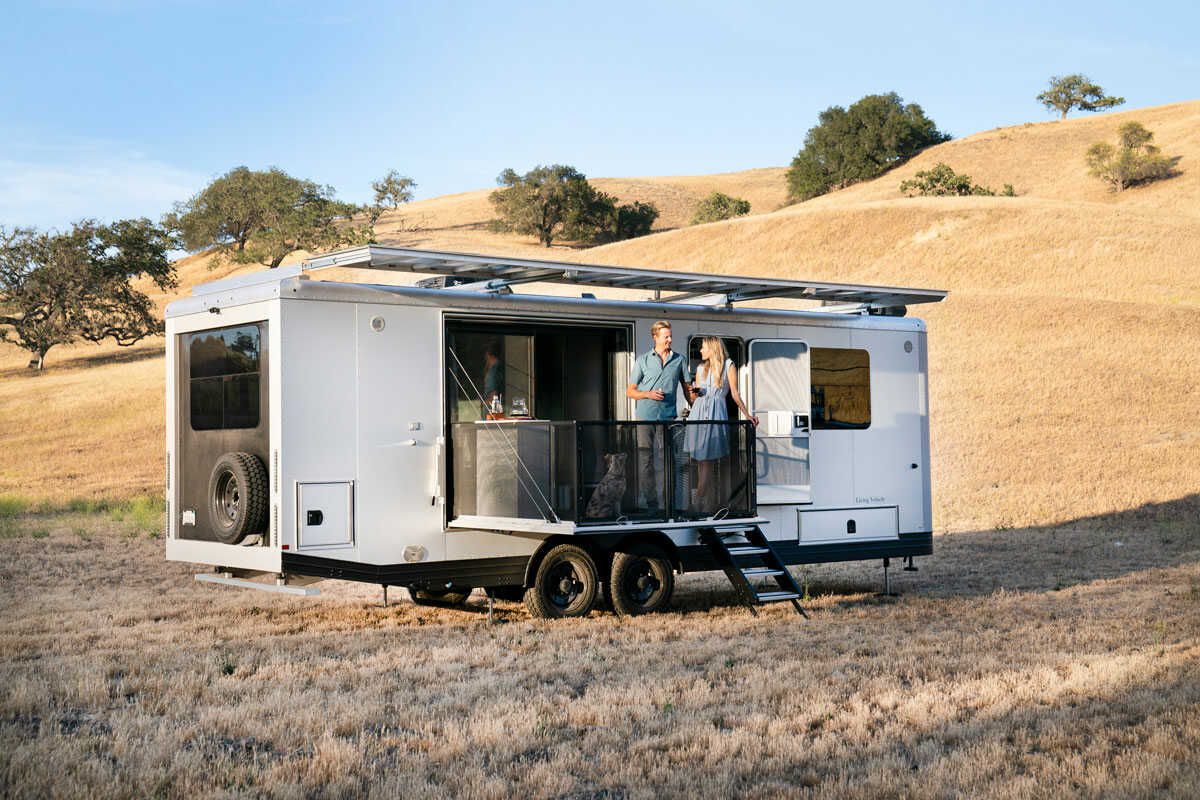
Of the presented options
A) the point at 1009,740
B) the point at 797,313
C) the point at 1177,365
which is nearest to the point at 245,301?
the point at 797,313

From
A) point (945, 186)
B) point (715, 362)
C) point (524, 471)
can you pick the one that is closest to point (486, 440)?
point (524, 471)

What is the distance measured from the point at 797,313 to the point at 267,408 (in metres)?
5.25

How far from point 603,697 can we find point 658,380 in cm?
405

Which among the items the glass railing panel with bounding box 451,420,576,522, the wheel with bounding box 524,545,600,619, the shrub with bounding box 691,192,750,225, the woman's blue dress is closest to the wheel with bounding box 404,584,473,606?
the wheel with bounding box 524,545,600,619

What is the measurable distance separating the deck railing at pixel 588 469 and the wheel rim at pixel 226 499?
177 cm

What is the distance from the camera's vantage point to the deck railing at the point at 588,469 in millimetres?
10555

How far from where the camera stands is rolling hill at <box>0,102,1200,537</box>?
76.9ft

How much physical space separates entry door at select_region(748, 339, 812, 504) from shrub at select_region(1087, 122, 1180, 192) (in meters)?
56.0

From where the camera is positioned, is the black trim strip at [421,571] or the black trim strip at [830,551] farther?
the black trim strip at [830,551]

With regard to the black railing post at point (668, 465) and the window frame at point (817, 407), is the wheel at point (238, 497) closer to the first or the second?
the black railing post at point (668, 465)

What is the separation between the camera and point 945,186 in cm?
6475

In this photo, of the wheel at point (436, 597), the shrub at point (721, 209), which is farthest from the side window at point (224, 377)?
the shrub at point (721, 209)

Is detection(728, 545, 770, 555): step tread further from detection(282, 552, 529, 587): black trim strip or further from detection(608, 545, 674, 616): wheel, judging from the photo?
detection(282, 552, 529, 587): black trim strip

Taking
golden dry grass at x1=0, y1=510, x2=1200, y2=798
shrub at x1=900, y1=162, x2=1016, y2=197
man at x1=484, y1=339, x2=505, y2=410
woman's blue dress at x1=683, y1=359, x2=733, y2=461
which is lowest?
golden dry grass at x1=0, y1=510, x2=1200, y2=798
